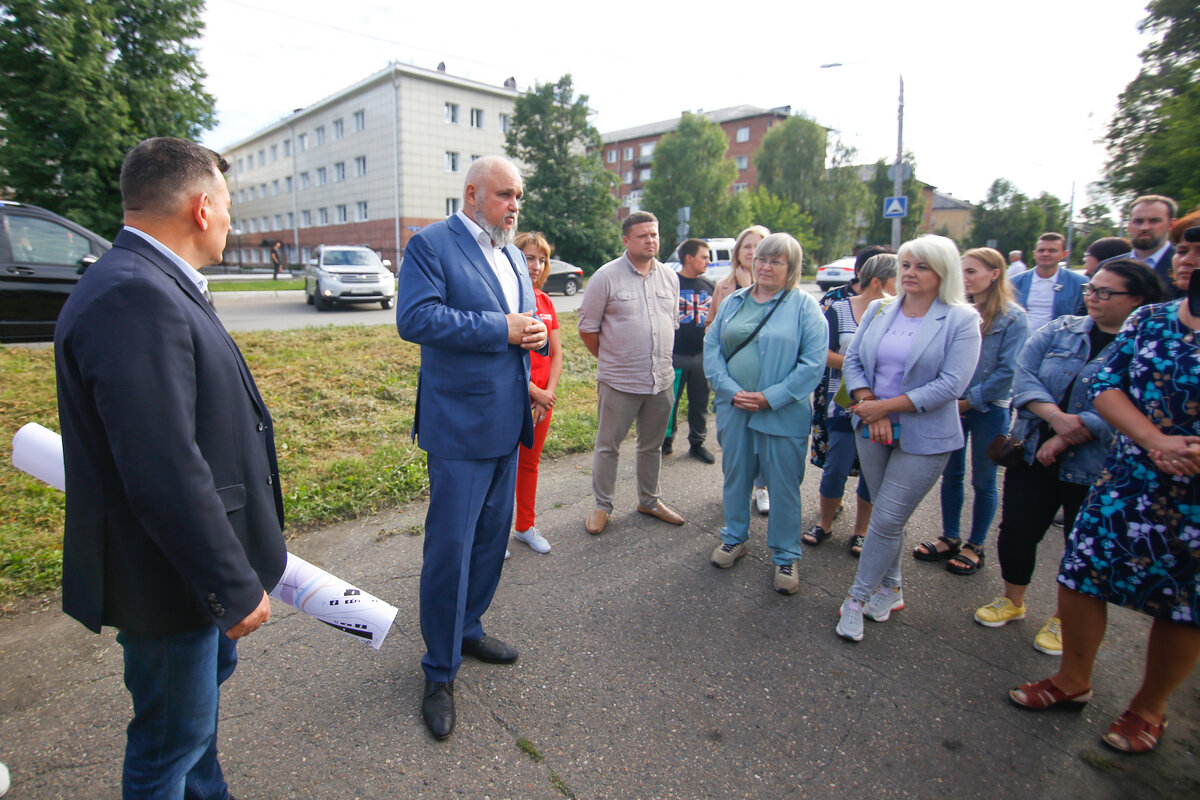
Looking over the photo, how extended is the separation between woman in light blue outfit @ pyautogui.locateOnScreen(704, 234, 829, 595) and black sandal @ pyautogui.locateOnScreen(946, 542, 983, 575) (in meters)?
1.07

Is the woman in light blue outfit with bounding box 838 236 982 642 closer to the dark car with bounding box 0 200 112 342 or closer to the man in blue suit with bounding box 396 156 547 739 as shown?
the man in blue suit with bounding box 396 156 547 739

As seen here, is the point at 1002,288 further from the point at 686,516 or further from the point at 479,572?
the point at 479,572

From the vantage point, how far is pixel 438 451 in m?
2.54

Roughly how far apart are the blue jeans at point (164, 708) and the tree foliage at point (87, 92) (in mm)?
18537

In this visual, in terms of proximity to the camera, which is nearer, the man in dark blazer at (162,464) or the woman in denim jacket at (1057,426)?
the man in dark blazer at (162,464)

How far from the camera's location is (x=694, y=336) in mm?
5668

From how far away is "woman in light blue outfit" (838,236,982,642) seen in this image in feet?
10.2

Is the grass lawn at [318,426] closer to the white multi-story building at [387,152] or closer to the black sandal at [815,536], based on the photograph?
A: the black sandal at [815,536]

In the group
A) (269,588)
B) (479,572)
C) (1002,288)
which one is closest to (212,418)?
(269,588)

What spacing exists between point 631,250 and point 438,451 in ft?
7.98

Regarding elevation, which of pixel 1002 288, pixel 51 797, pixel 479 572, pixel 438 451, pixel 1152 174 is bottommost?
pixel 51 797

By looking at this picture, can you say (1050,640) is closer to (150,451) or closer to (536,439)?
(536,439)

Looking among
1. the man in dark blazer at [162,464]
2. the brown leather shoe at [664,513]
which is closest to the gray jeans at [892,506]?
the brown leather shoe at [664,513]

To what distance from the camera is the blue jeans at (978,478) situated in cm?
386
